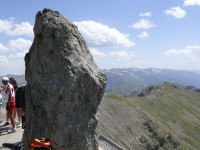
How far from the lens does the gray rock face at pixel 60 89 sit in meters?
17.3

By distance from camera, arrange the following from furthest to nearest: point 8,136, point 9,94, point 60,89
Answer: point 8,136 → point 9,94 → point 60,89

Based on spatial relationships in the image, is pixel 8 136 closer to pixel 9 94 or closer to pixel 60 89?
pixel 9 94

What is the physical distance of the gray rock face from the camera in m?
17.3

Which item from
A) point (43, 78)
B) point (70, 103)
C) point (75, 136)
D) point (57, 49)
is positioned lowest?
point (75, 136)

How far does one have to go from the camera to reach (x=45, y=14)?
61.3 ft

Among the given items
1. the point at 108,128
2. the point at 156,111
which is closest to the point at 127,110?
the point at 108,128

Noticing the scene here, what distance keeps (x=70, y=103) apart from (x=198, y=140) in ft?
615

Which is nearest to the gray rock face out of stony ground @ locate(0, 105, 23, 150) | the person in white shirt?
the person in white shirt

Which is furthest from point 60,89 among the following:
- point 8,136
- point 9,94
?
point 8,136

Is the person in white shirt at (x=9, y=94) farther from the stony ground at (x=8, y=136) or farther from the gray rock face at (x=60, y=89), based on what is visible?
the gray rock face at (x=60, y=89)

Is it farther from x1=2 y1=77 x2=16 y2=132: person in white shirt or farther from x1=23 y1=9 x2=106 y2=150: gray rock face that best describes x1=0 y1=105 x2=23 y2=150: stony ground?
x1=23 y1=9 x2=106 y2=150: gray rock face

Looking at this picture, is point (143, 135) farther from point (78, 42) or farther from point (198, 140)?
point (78, 42)

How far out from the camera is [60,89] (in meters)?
17.5

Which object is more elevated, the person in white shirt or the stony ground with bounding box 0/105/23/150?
the person in white shirt
